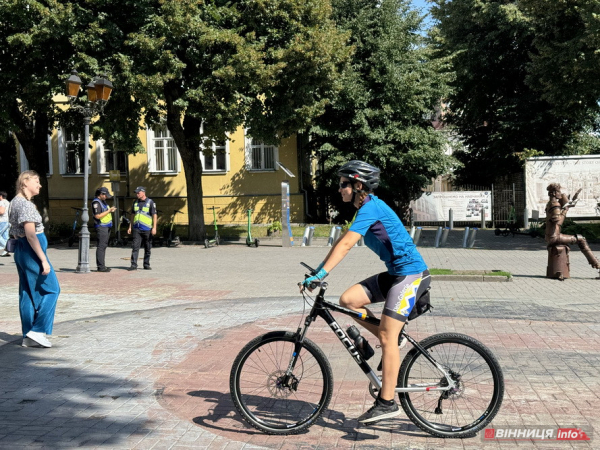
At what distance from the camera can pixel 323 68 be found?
22422 mm

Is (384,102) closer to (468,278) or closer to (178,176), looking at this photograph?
(178,176)

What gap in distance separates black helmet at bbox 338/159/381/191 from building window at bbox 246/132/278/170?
86.9 feet

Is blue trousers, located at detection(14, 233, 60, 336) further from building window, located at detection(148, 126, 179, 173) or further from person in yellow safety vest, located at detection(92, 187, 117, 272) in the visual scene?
building window, located at detection(148, 126, 179, 173)

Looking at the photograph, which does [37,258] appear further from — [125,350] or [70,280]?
[70,280]

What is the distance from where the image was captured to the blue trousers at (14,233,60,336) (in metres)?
7.10

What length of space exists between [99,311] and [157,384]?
4316 mm

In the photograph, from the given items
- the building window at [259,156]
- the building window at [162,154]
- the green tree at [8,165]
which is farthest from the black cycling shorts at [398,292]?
the green tree at [8,165]

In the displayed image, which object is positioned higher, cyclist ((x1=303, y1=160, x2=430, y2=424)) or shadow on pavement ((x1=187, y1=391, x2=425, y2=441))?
cyclist ((x1=303, y1=160, x2=430, y2=424))

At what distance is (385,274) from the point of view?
4.65 m

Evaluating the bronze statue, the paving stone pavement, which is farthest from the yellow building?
the bronze statue

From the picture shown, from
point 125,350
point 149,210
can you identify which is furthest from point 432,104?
point 125,350

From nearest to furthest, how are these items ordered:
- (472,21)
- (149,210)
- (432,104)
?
(149,210) → (432,104) → (472,21)

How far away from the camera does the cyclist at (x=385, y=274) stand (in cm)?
449

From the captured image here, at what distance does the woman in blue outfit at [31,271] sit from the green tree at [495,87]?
2525 cm
